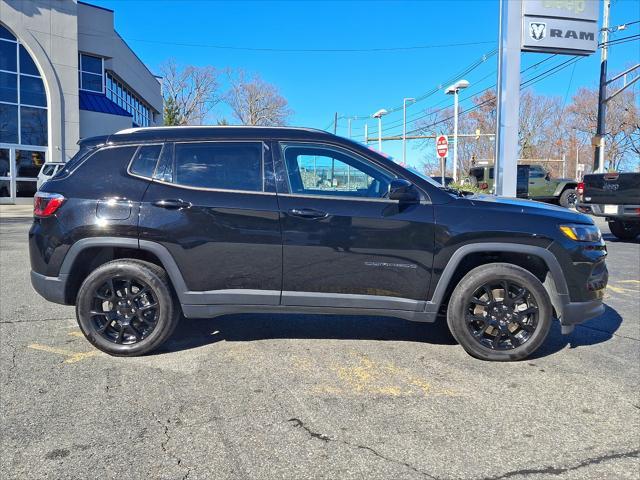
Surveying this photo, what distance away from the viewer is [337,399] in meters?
3.41

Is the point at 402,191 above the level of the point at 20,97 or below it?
below

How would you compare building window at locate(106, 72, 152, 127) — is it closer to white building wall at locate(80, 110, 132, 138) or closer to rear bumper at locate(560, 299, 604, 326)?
white building wall at locate(80, 110, 132, 138)

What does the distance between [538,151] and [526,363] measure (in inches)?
2601

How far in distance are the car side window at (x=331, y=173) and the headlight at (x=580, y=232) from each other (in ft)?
4.88

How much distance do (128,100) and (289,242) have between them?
33.8 meters

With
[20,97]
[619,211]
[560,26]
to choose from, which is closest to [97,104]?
[20,97]

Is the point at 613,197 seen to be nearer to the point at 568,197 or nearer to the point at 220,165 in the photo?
the point at 220,165

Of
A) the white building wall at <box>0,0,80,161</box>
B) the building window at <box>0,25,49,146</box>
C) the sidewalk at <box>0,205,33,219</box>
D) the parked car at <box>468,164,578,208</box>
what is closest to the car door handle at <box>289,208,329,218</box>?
the sidewalk at <box>0,205,33,219</box>

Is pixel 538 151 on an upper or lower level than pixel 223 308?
upper

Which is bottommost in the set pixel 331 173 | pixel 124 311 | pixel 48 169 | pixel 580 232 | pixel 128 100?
pixel 124 311

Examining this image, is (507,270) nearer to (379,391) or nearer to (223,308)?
(379,391)

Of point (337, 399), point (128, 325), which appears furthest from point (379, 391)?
point (128, 325)

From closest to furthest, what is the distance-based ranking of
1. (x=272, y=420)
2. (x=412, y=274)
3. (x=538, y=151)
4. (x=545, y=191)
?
(x=272, y=420) < (x=412, y=274) < (x=545, y=191) < (x=538, y=151)

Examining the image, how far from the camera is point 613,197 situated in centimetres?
1133
